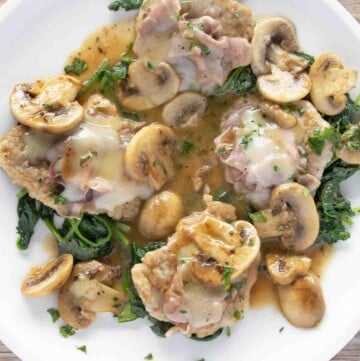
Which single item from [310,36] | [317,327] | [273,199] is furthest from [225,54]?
Answer: [317,327]

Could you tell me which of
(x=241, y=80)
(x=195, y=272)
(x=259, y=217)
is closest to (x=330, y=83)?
(x=241, y=80)

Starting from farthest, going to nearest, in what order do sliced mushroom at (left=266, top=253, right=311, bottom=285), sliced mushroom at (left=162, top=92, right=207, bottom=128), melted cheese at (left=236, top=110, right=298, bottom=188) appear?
sliced mushroom at (left=162, top=92, right=207, bottom=128), sliced mushroom at (left=266, top=253, right=311, bottom=285), melted cheese at (left=236, top=110, right=298, bottom=188)

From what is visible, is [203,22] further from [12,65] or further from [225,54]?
[12,65]

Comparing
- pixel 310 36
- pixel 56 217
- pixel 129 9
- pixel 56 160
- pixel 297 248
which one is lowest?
pixel 56 217

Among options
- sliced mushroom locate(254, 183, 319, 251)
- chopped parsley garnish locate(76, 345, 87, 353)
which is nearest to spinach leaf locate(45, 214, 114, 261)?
chopped parsley garnish locate(76, 345, 87, 353)

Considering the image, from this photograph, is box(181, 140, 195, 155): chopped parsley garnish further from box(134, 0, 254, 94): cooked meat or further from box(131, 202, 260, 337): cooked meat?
box(131, 202, 260, 337): cooked meat

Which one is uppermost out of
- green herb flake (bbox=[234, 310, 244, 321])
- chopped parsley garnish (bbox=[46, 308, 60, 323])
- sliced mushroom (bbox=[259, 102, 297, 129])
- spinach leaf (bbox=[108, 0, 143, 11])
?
sliced mushroom (bbox=[259, 102, 297, 129])
